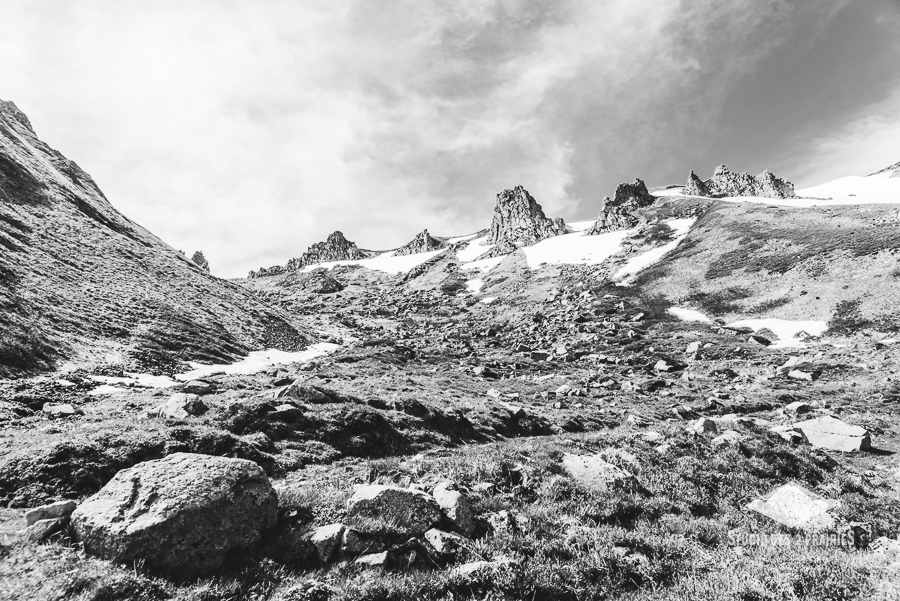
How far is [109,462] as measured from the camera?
28.3ft

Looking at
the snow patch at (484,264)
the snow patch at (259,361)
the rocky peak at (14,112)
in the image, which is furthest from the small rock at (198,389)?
the snow patch at (484,264)

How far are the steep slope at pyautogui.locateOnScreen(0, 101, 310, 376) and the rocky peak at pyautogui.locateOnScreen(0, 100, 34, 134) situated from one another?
7.54 meters

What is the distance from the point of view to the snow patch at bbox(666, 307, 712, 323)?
184 feet

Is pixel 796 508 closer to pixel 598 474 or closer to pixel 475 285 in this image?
pixel 598 474

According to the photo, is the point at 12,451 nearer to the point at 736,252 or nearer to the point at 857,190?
the point at 736,252

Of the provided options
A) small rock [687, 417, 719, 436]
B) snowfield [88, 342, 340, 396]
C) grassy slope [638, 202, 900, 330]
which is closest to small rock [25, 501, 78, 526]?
snowfield [88, 342, 340, 396]

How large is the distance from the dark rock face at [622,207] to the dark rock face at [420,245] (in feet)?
247

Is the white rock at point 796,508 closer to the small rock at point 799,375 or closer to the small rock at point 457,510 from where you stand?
the small rock at point 457,510

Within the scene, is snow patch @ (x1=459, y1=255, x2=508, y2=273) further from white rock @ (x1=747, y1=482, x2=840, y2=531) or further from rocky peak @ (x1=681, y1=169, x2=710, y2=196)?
white rock @ (x1=747, y1=482, x2=840, y2=531)

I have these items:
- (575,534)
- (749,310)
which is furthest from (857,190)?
(575,534)

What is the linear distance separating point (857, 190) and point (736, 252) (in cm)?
9274

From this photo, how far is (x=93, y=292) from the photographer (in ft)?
120

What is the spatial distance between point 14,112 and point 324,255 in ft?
376

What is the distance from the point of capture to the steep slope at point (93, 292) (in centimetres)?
2717
